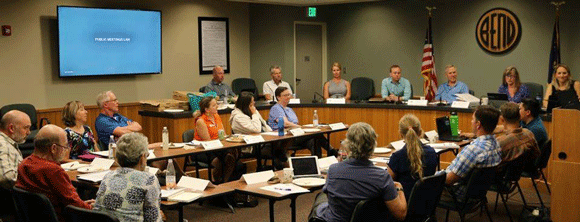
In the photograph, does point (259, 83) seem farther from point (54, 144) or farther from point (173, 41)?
point (54, 144)

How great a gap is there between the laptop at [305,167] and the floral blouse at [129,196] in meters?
1.50

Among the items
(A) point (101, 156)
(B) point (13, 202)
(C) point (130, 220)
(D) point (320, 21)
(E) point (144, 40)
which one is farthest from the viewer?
(D) point (320, 21)

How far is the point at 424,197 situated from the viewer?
4500mm

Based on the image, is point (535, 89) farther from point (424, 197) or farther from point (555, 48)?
point (424, 197)

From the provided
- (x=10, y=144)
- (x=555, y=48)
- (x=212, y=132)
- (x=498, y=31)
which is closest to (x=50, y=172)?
(x=10, y=144)

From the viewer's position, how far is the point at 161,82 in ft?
35.9

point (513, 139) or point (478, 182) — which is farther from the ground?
point (513, 139)

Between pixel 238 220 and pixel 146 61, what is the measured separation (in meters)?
A: 4.75

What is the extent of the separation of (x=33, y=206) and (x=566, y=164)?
4.30m

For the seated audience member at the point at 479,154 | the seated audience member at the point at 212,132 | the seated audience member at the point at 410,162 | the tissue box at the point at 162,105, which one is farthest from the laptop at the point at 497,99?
the tissue box at the point at 162,105

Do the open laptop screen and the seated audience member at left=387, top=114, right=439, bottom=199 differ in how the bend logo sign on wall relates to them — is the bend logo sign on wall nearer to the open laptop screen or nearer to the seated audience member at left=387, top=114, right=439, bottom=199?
the seated audience member at left=387, top=114, right=439, bottom=199

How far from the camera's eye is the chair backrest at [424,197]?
4398 millimetres

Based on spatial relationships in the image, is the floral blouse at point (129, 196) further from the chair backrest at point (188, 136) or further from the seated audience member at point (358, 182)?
the chair backrest at point (188, 136)

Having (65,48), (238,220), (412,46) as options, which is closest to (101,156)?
(238,220)
